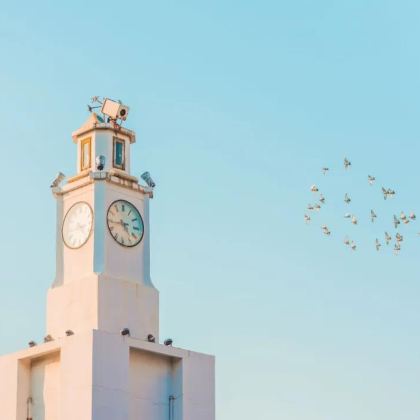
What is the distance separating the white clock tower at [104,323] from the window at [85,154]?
0.03 meters

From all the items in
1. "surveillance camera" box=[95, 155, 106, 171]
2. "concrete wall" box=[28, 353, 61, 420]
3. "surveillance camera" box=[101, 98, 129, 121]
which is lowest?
"concrete wall" box=[28, 353, 61, 420]

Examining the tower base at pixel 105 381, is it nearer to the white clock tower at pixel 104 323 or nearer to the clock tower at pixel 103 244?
the white clock tower at pixel 104 323

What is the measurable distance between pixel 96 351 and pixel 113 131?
653 centimetres

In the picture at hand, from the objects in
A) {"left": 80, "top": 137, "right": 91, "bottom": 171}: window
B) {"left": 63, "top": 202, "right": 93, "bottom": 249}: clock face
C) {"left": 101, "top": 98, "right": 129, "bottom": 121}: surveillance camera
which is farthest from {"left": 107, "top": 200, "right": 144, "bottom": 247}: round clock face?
{"left": 101, "top": 98, "right": 129, "bottom": 121}: surveillance camera

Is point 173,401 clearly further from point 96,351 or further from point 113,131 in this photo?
Answer: point 113,131

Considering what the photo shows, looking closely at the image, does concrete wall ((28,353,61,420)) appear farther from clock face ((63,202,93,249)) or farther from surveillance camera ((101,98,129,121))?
surveillance camera ((101,98,129,121))

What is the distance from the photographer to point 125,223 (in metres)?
38.2

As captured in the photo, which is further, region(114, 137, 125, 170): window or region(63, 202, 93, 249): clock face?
region(114, 137, 125, 170): window

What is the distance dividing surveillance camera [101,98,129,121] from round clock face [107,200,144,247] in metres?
2.38

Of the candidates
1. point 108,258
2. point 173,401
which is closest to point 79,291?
point 108,258

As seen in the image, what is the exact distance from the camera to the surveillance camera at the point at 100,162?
125 feet

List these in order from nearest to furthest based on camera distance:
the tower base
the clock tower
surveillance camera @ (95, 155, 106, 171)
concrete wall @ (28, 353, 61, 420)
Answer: the tower base
concrete wall @ (28, 353, 61, 420)
the clock tower
surveillance camera @ (95, 155, 106, 171)

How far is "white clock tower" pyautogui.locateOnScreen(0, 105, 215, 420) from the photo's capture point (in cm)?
3566

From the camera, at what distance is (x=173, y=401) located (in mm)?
37375
